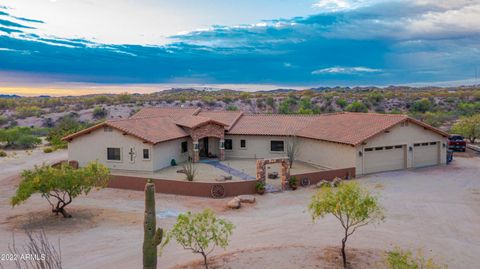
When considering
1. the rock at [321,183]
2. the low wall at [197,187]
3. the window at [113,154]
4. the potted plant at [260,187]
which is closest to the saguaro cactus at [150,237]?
the low wall at [197,187]

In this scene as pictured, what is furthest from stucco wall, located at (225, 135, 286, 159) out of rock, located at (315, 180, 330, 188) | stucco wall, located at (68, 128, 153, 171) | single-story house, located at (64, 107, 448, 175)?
rock, located at (315, 180, 330, 188)

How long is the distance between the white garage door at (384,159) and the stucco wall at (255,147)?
29.5 feet

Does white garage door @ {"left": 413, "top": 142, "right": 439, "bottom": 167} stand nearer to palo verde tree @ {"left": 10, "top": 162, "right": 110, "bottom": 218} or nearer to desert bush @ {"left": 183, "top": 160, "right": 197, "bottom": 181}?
desert bush @ {"left": 183, "top": 160, "right": 197, "bottom": 181}

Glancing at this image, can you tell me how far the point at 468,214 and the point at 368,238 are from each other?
23.5ft

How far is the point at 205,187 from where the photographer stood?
25484 millimetres

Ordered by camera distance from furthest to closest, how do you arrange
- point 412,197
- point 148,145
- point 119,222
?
point 148,145 < point 412,197 < point 119,222

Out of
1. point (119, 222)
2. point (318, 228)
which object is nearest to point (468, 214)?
point (318, 228)

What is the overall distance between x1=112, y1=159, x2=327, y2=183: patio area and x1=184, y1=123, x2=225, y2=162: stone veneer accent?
0.83 meters

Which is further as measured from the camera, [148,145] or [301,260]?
[148,145]

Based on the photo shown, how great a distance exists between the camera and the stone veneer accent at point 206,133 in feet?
123

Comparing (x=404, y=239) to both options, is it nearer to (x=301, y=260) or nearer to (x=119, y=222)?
(x=301, y=260)

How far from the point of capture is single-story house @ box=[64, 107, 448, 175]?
107ft

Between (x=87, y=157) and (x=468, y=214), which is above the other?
(x=87, y=157)

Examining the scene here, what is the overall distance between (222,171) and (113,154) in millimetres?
8852
